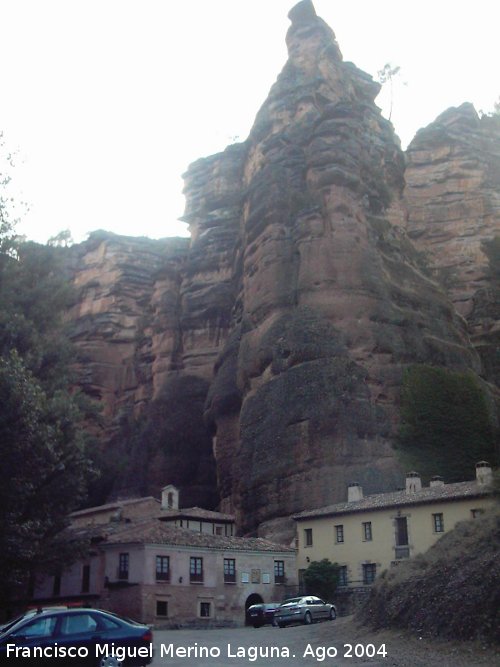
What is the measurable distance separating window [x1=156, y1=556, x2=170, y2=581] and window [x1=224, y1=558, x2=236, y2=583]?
3.55 meters

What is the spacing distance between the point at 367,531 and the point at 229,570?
293 inches

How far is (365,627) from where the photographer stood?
75.3 feet

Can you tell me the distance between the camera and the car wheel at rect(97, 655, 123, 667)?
564 inches

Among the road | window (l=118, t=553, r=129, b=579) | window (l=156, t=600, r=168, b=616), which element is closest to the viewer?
the road

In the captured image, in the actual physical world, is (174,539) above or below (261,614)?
above

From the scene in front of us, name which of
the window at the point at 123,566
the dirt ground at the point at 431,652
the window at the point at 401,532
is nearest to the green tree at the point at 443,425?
the window at the point at 401,532

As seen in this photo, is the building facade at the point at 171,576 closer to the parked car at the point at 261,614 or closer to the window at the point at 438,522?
the parked car at the point at 261,614

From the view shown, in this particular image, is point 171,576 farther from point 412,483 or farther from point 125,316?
point 125,316

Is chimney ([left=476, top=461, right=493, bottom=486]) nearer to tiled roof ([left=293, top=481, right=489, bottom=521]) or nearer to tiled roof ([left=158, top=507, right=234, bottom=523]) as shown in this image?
tiled roof ([left=293, top=481, right=489, bottom=521])

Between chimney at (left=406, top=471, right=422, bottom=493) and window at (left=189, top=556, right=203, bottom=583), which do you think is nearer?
window at (left=189, top=556, right=203, bottom=583)

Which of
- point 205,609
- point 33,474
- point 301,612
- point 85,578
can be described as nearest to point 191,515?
point 85,578

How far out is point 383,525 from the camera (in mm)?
40188

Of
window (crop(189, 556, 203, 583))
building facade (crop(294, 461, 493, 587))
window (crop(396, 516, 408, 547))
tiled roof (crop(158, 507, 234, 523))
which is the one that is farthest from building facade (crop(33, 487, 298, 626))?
window (crop(396, 516, 408, 547))

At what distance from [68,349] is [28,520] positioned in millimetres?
15261
